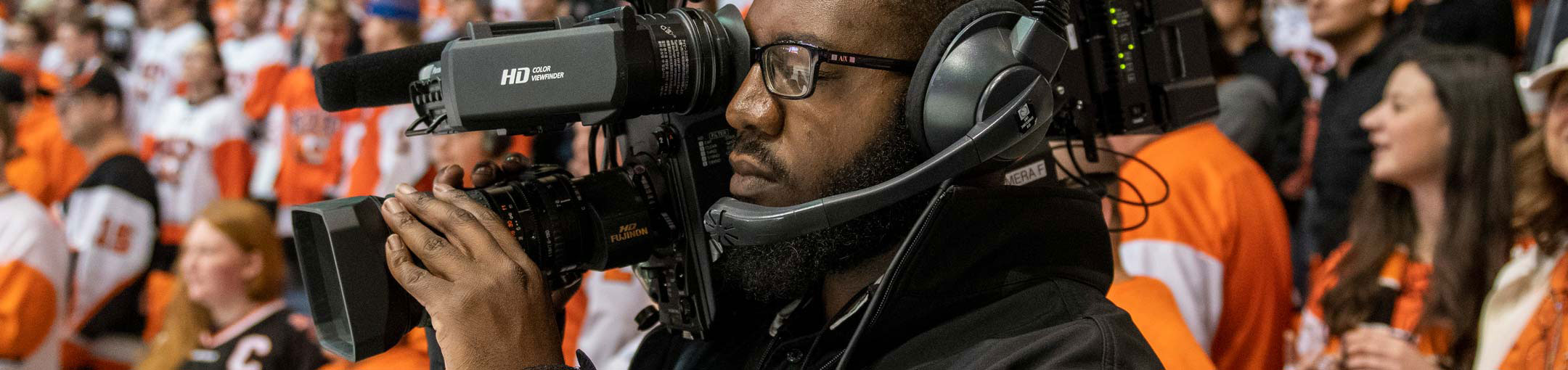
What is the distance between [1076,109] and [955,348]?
411mm

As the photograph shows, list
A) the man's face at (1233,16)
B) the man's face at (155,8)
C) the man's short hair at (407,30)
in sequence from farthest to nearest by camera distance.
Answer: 1. the man's face at (155,8)
2. the man's short hair at (407,30)
3. the man's face at (1233,16)

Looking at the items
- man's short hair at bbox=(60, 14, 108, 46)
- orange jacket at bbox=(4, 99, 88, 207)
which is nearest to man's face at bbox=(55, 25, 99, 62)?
man's short hair at bbox=(60, 14, 108, 46)

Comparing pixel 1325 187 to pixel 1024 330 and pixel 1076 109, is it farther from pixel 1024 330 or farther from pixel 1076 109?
pixel 1024 330

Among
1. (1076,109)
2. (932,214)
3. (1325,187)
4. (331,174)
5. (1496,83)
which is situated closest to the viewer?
(932,214)

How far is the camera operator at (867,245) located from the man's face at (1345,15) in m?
3.24

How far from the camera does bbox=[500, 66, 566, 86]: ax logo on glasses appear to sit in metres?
1.40

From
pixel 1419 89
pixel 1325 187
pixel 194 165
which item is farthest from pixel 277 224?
pixel 1419 89

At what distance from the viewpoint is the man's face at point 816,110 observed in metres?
1.39

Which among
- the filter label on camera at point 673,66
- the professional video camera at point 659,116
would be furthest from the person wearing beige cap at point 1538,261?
the filter label on camera at point 673,66

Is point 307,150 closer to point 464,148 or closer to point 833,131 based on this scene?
point 464,148

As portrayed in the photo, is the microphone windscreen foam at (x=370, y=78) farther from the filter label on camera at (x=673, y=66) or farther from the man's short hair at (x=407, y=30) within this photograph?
the man's short hair at (x=407, y=30)

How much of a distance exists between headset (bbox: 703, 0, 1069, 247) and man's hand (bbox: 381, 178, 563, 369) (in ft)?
0.83

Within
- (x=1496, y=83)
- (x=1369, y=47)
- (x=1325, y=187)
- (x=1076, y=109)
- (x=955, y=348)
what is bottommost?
(x=1325, y=187)

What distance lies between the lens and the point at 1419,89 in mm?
2801
